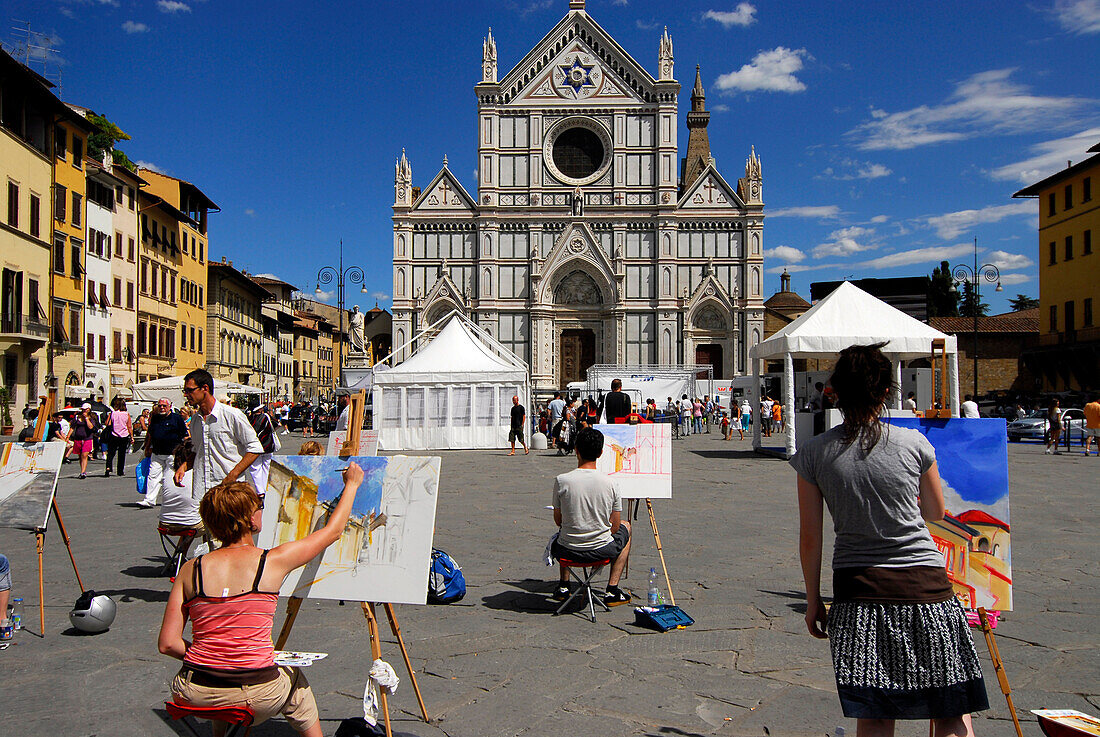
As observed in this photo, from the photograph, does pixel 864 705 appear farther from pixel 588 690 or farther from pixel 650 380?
pixel 650 380

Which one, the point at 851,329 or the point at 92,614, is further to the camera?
the point at 851,329

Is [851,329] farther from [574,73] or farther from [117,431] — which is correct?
[574,73]

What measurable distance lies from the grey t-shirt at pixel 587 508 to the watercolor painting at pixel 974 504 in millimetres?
1958

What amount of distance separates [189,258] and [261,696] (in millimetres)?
41043

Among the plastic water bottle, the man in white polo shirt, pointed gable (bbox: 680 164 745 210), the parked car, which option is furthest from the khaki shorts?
pointed gable (bbox: 680 164 745 210)

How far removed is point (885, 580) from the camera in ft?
8.80

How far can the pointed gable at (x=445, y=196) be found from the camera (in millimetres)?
41938

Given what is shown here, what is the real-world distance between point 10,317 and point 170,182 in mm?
16367

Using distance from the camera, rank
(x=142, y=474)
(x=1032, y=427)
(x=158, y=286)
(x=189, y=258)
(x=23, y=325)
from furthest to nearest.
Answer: (x=189, y=258) < (x=158, y=286) < (x=1032, y=427) < (x=23, y=325) < (x=142, y=474)

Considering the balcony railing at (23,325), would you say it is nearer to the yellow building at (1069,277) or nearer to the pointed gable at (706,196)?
the pointed gable at (706,196)

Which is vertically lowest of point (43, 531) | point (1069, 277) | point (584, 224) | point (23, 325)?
point (43, 531)

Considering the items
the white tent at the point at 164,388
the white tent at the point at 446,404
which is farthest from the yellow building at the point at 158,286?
the white tent at the point at 446,404

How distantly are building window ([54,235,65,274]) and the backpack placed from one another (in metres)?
26.3

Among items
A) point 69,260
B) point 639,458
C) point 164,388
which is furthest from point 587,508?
point 69,260
